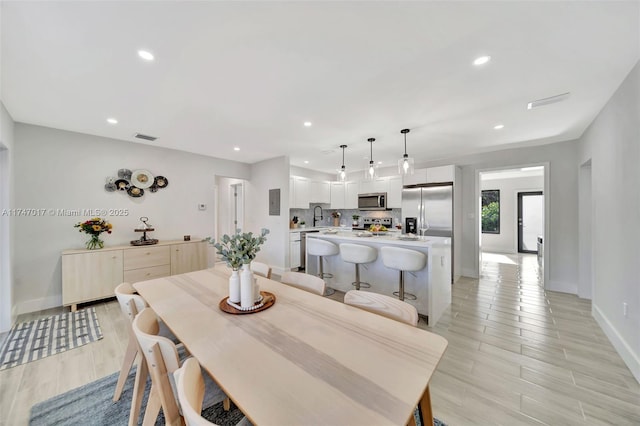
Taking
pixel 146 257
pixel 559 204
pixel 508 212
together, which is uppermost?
pixel 559 204

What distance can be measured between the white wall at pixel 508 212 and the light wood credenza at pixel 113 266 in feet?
28.8

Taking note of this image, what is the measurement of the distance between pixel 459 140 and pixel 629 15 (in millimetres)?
2443

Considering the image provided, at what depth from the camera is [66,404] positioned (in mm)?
1596

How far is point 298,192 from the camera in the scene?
557 centimetres

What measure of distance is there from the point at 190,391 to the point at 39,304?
13.7 feet

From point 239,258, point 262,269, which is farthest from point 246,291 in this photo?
point 262,269

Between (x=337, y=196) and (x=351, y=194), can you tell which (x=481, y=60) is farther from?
(x=337, y=196)

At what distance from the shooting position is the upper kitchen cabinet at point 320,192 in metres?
5.95

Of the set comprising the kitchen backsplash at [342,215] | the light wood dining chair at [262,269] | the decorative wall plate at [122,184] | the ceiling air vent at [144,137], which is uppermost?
the ceiling air vent at [144,137]

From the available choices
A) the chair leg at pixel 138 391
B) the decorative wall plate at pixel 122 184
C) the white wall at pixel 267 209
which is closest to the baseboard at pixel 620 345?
the chair leg at pixel 138 391

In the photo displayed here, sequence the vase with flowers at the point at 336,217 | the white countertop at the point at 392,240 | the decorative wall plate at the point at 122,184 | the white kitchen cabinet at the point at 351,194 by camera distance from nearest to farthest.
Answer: the white countertop at the point at 392,240, the decorative wall plate at the point at 122,184, the white kitchen cabinet at the point at 351,194, the vase with flowers at the point at 336,217

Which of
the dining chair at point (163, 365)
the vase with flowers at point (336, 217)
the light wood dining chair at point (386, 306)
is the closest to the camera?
the dining chair at point (163, 365)

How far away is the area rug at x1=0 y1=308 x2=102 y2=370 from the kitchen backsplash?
3.91m

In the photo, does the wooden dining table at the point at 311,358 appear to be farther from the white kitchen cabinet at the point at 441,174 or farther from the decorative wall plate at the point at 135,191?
the white kitchen cabinet at the point at 441,174
